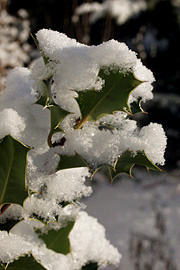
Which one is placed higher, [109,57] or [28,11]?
[109,57]

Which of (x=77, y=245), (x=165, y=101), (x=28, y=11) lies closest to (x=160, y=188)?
(x=165, y=101)

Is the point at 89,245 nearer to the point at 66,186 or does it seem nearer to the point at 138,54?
the point at 66,186

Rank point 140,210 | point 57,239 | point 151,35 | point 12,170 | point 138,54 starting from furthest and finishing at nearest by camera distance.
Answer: point 151,35, point 140,210, point 138,54, point 57,239, point 12,170

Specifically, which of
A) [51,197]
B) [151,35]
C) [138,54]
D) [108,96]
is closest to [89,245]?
[51,197]

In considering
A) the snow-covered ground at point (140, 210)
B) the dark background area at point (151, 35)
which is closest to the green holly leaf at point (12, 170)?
the snow-covered ground at point (140, 210)

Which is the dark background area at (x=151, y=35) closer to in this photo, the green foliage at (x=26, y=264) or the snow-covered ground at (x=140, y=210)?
the snow-covered ground at (x=140, y=210)

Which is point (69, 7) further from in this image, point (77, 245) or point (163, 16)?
point (77, 245)
